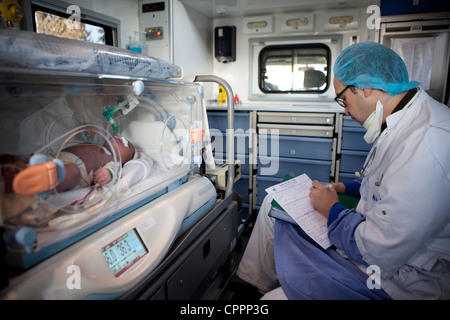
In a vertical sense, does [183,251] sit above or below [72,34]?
below

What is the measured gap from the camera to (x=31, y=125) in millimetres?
1228

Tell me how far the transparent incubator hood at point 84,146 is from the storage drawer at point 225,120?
1221 millimetres

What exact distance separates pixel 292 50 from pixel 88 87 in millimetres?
2801

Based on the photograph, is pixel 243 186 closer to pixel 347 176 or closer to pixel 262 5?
pixel 347 176

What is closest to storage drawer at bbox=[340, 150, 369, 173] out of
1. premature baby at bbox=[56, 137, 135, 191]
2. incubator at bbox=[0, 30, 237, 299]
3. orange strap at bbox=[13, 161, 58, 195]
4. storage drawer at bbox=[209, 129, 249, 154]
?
storage drawer at bbox=[209, 129, 249, 154]

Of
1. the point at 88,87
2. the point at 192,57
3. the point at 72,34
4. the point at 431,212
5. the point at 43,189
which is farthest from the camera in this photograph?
the point at 192,57

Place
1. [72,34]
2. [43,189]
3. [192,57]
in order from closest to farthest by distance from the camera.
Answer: [43,189] → [72,34] → [192,57]

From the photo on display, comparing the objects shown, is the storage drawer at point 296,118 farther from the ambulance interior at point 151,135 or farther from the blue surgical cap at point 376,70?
the blue surgical cap at point 376,70

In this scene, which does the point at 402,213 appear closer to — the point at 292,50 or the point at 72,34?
the point at 72,34

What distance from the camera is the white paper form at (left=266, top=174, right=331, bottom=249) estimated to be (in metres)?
1.29

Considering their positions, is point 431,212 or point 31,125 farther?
point 31,125

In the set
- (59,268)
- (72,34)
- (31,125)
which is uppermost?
(72,34)

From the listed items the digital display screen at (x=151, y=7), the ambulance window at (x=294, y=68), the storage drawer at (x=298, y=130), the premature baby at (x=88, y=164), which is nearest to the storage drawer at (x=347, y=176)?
the storage drawer at (x=298, y=130)

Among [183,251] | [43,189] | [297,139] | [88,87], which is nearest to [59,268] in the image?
[43,189]
